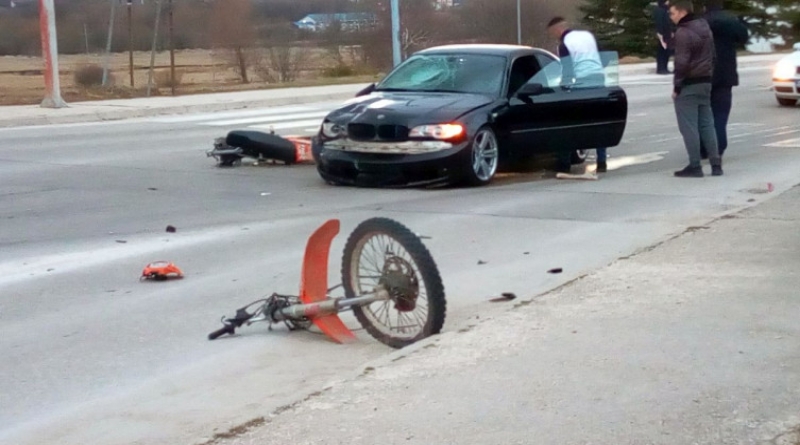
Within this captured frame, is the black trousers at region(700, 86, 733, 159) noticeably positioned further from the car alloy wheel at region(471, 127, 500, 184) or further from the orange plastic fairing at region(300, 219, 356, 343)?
the orange plastic fairing at region(300, 219, 356, 343)

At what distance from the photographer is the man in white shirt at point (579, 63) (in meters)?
13.8

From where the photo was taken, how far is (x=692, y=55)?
40.6 ft

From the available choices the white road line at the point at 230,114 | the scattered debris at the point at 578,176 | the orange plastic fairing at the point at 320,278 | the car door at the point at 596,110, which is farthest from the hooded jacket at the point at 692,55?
the white road line at the point at 230,114

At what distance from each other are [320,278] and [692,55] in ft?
22.4

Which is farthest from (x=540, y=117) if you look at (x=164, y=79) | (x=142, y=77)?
(x=142, y=77)

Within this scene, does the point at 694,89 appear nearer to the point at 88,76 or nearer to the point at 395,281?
the point at 395,281

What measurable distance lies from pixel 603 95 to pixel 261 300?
761 cm

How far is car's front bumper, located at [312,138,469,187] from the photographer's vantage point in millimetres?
12164

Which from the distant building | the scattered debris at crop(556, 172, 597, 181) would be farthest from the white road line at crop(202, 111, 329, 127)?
the distant building

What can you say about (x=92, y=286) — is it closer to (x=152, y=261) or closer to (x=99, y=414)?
(x=152, y=261)

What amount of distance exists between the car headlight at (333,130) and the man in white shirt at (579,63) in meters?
2.71

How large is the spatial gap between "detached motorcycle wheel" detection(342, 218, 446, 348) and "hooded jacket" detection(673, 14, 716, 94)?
21.6 ft

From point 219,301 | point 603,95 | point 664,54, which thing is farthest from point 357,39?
point 219,301

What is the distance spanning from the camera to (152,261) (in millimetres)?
9094
